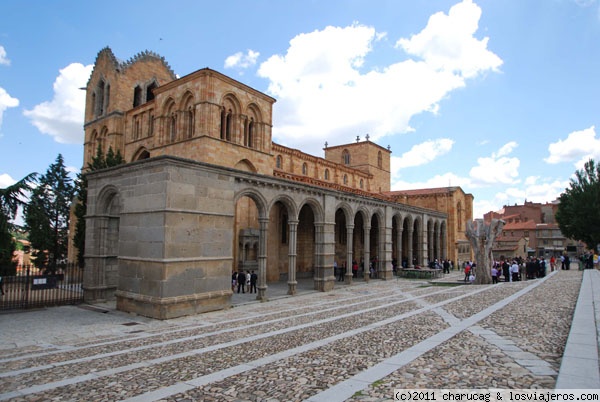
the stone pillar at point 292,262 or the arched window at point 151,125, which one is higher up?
the arched window at point 151,125

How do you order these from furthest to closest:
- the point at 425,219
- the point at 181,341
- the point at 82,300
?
the point at 425,219
the point at 82,300
the point at 181,341

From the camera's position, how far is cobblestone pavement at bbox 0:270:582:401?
18.8ft

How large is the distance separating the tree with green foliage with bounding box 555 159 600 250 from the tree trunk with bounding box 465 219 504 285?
59.6 ft

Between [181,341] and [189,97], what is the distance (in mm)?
18177

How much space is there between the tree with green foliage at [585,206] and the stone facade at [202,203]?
12002mm

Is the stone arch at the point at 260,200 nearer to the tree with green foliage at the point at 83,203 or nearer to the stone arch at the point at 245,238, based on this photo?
the stone arch at the point at 245,238

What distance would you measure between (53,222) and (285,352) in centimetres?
3624

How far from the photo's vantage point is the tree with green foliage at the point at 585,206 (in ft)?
115

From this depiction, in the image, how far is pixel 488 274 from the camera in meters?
23.4

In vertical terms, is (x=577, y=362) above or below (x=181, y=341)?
above

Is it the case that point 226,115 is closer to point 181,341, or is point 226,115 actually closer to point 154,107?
point 154,107

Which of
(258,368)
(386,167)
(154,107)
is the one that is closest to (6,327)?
(258,368)

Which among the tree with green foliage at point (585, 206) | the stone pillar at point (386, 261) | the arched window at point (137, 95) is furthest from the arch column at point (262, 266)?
the tree with green foliage at point (585, 206)

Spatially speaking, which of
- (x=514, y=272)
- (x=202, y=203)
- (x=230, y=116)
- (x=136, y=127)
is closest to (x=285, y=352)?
(x=202, y=203)
